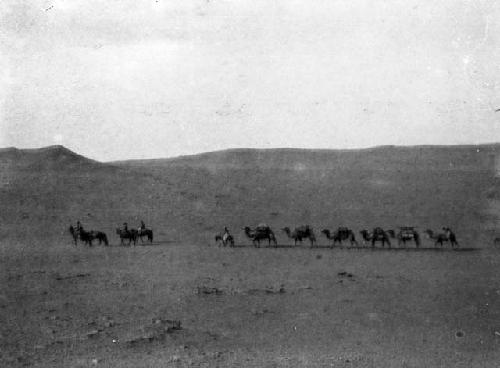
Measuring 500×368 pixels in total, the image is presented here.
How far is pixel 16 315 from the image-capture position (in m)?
15.4

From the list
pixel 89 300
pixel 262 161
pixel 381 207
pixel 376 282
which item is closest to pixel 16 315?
pixel 89 300

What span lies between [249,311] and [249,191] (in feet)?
106

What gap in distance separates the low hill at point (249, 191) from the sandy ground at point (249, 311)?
10.5 meters

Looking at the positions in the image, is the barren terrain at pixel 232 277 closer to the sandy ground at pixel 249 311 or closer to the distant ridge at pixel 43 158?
the sandy ground at pixel 249 311

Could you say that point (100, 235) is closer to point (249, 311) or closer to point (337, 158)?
point (249, 311)

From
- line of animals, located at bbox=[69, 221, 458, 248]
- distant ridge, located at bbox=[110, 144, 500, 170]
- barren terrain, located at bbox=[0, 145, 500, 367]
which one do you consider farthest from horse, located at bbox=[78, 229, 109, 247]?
distant ridge, located at bbox=[110, 144, 500, 170]

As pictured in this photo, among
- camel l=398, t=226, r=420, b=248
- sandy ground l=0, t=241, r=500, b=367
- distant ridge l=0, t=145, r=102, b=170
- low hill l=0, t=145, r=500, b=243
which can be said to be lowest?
sandy ground l=0, t=241, r=500, b=367

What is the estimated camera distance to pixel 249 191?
48125 millimetres

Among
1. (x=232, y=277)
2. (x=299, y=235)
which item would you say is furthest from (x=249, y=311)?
(x=299, y=235)

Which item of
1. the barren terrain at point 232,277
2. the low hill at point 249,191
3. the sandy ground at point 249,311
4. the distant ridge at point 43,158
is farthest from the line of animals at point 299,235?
the distant ridge at point 43,158

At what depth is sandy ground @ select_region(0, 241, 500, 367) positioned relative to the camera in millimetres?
12555

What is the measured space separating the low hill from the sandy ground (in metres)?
10.5

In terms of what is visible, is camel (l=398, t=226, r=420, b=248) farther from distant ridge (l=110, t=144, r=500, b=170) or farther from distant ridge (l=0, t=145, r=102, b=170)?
distant ridge (l=0, t=145, r=102, b=170)

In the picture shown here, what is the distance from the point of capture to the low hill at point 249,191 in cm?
3797
